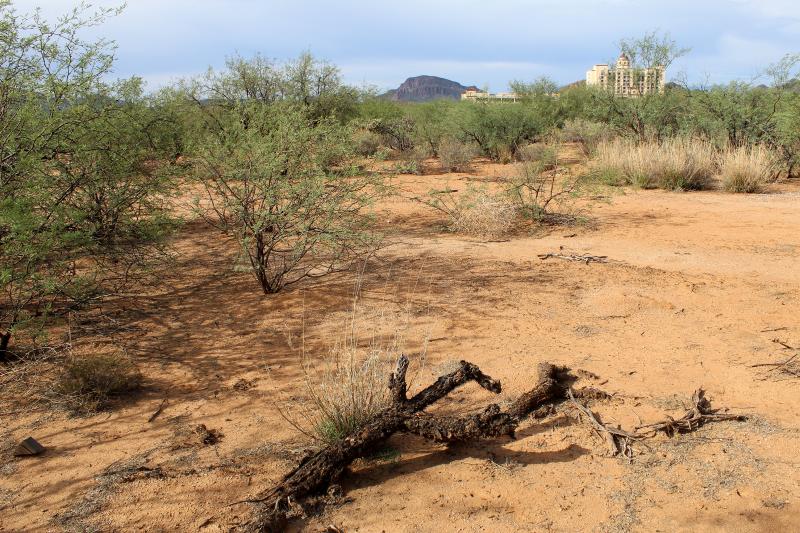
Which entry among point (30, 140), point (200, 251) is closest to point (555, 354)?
point (30, 140)

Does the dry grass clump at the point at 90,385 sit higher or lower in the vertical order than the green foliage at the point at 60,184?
lower

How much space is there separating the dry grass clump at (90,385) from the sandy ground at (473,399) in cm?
12

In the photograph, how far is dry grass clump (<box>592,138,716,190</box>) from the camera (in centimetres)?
1360

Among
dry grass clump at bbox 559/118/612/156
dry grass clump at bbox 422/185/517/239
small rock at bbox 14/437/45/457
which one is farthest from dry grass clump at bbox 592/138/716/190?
small rock at bbox 14/437/45/457

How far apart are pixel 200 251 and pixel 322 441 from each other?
5639mm

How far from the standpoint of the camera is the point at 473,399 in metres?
4.22

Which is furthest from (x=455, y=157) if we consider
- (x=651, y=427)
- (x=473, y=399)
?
(x=651, y=427)

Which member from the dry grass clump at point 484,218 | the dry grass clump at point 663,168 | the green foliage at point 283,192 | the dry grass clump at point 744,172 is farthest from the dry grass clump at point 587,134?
the green foliage at point 283,192

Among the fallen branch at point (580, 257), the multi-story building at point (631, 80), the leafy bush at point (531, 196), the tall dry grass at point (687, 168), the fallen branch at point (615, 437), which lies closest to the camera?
the fallen branch at point (615, 437)

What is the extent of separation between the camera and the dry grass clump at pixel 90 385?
417 centimetres

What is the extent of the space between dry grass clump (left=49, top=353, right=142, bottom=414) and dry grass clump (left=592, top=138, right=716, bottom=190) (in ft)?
36.2

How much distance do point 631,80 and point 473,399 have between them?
17.4 metres

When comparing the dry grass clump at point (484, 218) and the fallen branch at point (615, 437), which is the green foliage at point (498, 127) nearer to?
the dry grass clump at point (484, 218)

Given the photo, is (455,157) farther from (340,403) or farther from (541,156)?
(340,403)
